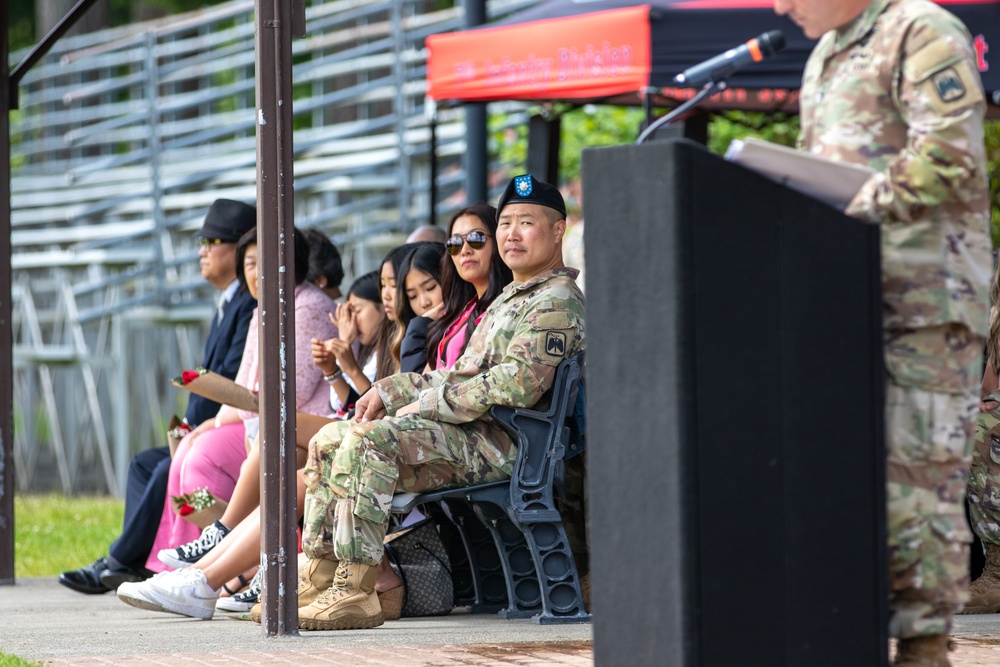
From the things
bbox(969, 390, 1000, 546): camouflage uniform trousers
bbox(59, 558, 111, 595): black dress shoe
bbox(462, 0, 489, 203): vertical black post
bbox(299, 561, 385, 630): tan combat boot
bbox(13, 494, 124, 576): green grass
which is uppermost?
bbox(462, 0, 489, 203): vertical black post

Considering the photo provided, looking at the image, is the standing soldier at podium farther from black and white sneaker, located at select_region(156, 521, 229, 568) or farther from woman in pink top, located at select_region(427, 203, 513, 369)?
black and white sneaker, located at select_region(156, 521, 229, 568)

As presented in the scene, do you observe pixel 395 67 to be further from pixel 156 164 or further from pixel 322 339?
pixel 322 339

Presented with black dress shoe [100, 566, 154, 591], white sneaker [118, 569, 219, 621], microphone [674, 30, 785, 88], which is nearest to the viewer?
microphone [674, 30, 785, 88]

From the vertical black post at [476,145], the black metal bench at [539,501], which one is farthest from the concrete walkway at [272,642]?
the vertical black post at [476,145]

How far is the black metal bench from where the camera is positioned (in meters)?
5.67

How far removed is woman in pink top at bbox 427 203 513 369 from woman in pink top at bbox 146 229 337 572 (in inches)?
38.9

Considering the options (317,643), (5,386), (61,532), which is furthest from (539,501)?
(61,532)

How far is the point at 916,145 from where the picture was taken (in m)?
3.51

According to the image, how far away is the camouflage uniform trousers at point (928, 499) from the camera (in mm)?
3598

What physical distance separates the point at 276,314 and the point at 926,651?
2.63 meters

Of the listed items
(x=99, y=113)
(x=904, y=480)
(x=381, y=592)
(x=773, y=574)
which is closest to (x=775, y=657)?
(x=773, y=574)

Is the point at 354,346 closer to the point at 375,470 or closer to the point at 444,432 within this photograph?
the point at 444,432

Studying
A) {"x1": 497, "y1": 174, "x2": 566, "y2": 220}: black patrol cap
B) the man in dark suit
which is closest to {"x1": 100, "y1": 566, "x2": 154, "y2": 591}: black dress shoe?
the man in dark suit

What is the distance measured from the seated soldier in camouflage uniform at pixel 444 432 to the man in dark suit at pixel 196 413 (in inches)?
80.7
